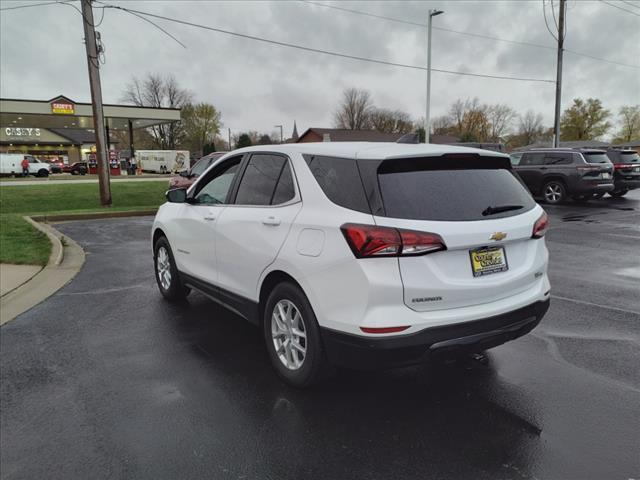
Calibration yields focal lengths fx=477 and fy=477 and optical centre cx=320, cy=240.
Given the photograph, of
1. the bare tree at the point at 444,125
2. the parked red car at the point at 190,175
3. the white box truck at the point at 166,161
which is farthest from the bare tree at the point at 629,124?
the parked red car at the point at 190,175

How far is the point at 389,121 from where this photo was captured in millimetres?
95312

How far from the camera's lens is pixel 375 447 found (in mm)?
2766

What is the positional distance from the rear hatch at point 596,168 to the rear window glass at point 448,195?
14.5 metres

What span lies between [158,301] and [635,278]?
6.40m

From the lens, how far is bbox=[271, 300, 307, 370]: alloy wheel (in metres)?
3.37

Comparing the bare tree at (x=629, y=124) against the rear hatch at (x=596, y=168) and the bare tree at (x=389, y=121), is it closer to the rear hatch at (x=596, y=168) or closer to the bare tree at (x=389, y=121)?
the bare tree at (x=389, y=121)

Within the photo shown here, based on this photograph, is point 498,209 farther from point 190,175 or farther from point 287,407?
point 190,175

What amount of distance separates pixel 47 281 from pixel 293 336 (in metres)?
4.89

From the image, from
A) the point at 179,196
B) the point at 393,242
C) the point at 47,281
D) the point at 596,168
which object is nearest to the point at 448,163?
the point at 393,242

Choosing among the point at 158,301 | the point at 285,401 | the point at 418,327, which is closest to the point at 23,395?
the point at 285,401

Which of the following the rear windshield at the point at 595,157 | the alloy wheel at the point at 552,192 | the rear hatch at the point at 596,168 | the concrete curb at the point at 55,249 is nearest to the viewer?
the concrete curb at the point at 55,249

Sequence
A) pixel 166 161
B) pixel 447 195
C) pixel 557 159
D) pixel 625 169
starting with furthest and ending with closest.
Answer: pixel 166 161 → pixel 625 169 → pixel 557 159 → pixel 447 195

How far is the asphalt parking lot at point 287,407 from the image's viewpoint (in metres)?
2.62

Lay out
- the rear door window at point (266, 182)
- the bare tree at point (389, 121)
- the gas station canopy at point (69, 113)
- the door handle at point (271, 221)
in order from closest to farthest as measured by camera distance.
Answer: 1. the door handle at point (271, 221)
2. the rear door window at point (266, 182)
3. the gas station canopy at point (69, 113)
4. the bare tree at point (389, 121)
